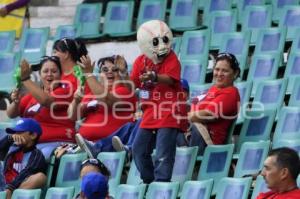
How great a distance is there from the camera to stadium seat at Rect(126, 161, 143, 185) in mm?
9398

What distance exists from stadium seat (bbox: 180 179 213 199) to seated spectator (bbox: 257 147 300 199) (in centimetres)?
157

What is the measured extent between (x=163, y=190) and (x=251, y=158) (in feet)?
2.53

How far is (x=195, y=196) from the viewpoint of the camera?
28.4 ft

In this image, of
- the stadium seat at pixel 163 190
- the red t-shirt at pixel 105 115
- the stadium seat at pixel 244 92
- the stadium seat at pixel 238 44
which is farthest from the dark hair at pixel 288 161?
the stadium seat at pixel 238 44

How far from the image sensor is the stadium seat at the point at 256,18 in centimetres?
1151

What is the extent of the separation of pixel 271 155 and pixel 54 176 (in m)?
2.69

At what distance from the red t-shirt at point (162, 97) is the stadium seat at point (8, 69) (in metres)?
2.39

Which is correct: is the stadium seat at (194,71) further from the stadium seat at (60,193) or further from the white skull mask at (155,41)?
the stadium seat at (60,193)

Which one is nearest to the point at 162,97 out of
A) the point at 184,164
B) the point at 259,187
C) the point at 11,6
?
the point at 184,164

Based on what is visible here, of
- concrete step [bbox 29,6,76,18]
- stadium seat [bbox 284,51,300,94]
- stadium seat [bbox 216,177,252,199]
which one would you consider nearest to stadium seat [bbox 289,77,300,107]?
stadium seat [bbox 284,51,300,94]

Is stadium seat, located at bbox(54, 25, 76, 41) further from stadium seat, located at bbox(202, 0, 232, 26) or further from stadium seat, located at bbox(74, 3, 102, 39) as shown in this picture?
stadium seat, located at bbox(202, 0, 232, 26)

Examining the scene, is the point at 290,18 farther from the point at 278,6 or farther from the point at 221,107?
the point at 221,107

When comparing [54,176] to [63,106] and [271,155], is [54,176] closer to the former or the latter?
[63,106]

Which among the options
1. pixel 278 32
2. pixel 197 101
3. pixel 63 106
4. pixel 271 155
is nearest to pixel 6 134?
pixel 63 106
